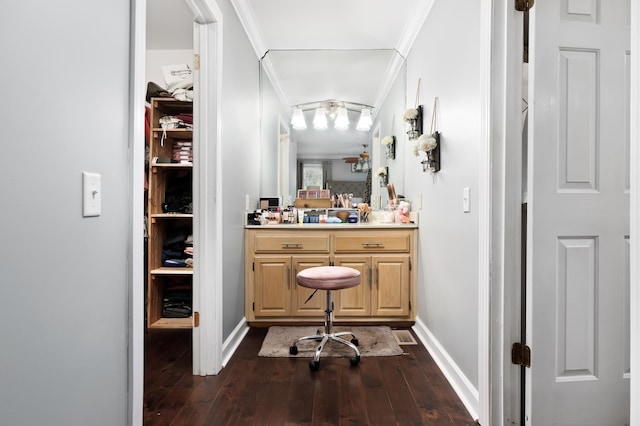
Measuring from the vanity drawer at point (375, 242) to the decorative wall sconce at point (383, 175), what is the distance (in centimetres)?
73

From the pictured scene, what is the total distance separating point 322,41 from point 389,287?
2272mm

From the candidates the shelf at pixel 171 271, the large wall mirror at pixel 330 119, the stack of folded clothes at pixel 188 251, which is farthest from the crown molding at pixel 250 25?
the shelf at pixel 171 271

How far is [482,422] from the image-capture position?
1593 millimetres

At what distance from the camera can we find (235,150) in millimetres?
2580

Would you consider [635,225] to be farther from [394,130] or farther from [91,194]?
[394,130]

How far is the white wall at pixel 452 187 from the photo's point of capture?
70.2 inches

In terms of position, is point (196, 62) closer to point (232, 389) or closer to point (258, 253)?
point (258, 253)

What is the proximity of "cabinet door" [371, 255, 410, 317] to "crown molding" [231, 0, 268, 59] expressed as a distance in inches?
83.8

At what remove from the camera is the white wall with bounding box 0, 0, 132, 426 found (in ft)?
2.37

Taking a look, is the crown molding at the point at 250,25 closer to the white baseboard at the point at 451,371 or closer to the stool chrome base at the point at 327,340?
the stool chrome base at the point at 327,340

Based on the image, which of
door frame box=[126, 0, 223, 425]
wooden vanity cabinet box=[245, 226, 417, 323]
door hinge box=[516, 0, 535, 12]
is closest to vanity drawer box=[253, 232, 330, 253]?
wooden vanity cabinet box=[245, 226, 417, 323]

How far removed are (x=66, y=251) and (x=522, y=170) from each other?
1.70 meters

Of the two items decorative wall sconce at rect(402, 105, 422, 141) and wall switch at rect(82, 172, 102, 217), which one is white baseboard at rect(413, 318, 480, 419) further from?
wall switch at rect(82, 172, 102, 217)

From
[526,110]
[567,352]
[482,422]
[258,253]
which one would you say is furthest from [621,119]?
[258,253]
